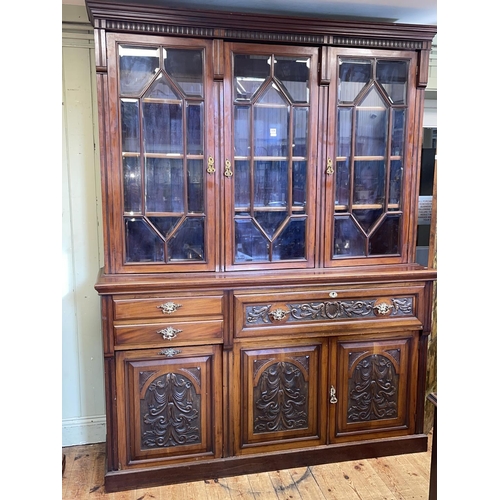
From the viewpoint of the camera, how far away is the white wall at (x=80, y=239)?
2.18 metres

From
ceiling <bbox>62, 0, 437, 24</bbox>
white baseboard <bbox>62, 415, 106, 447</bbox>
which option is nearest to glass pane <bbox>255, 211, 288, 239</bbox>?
ceiling <bbox>62, 0, 437, 24</bbox>

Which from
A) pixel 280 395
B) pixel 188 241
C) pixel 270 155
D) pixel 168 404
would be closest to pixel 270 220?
pixel 270 155

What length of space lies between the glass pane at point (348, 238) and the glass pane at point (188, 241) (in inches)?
27.5

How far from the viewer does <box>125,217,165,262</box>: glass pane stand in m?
2.03

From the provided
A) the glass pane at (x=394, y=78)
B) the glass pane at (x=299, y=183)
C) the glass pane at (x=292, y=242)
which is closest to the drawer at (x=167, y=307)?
the glass pane at (x=292, y=242)

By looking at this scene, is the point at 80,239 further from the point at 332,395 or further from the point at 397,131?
the point at 397,131

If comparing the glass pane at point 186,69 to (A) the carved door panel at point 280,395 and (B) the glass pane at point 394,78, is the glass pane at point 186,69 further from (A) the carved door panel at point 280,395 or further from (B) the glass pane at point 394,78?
(A) the carved door panel at point 280,395

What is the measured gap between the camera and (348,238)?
226 cm

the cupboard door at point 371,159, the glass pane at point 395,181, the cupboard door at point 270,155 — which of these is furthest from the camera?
the glass pane at point 395,181

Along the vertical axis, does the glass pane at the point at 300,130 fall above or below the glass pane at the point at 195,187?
above

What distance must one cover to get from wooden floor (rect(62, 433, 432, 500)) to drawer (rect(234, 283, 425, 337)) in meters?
0.73
